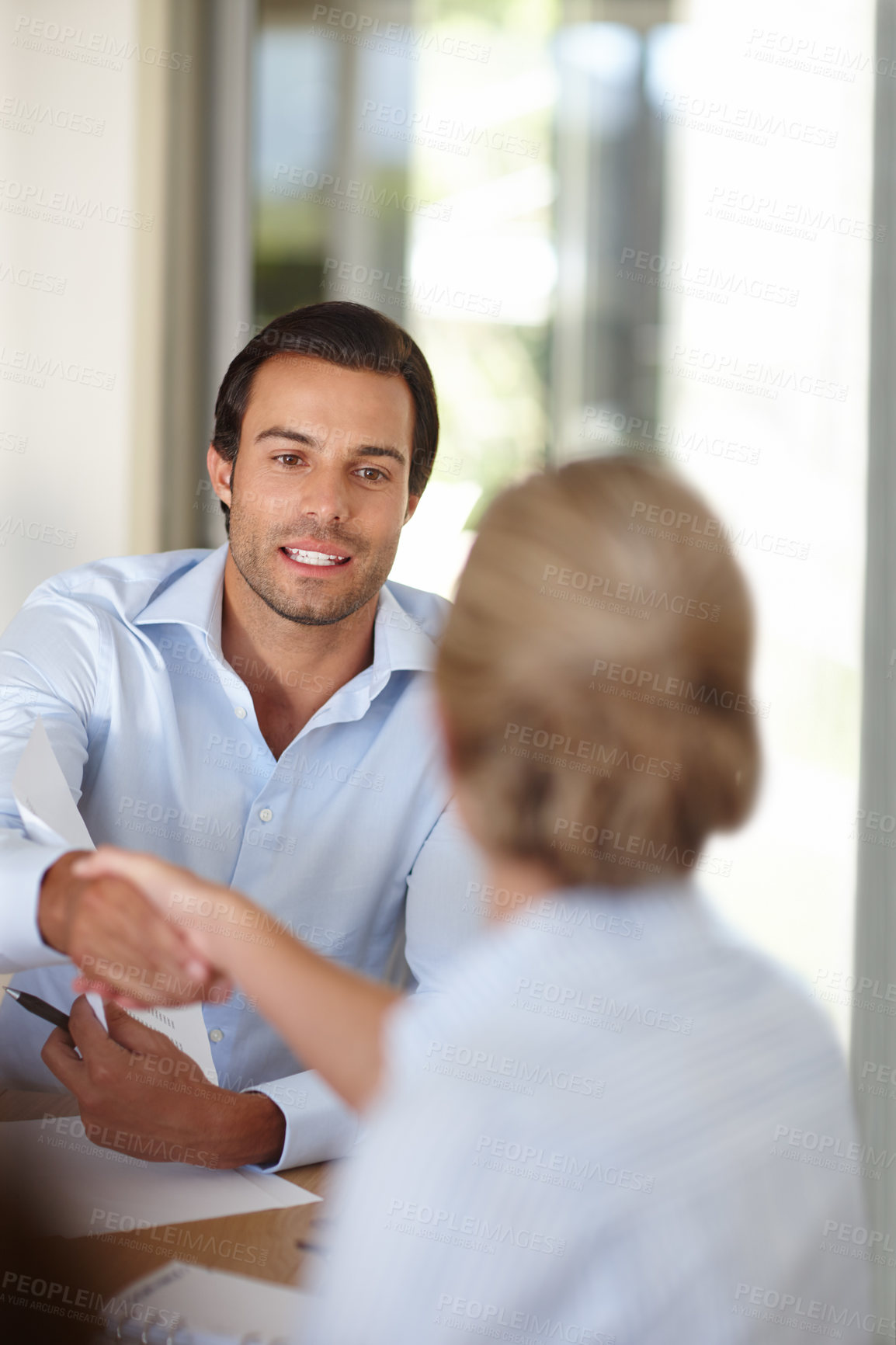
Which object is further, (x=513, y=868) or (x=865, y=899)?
(x=865, y=899)

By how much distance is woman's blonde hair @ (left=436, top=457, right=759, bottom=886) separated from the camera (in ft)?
2.18

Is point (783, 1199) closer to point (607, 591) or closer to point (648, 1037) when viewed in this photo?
point (648, 1037)

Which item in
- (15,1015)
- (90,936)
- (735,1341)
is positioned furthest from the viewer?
(15,1015)

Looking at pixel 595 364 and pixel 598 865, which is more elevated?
pixel 595 364

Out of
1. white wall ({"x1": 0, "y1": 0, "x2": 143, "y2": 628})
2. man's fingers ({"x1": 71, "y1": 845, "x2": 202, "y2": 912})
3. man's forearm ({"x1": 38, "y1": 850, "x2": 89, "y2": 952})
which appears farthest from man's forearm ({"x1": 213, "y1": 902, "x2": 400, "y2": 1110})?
white wall ({"x1": 0, "y1": 0, "x2": 143, "y2": 628})

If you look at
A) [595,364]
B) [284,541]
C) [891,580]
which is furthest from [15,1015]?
[595,364]

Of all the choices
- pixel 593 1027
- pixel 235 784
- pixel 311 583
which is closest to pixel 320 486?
pixel 311 583

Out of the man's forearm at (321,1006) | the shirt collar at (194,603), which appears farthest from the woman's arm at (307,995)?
the shirt collar at (194,603)

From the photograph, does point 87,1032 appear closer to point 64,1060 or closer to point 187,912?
point 64,1060

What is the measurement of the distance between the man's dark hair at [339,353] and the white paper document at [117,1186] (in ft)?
3.22

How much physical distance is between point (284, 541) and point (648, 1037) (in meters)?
1.12

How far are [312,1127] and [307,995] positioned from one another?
42cm

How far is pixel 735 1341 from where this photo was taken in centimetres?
63

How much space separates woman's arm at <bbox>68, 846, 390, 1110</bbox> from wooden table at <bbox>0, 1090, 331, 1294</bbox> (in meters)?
0.22
